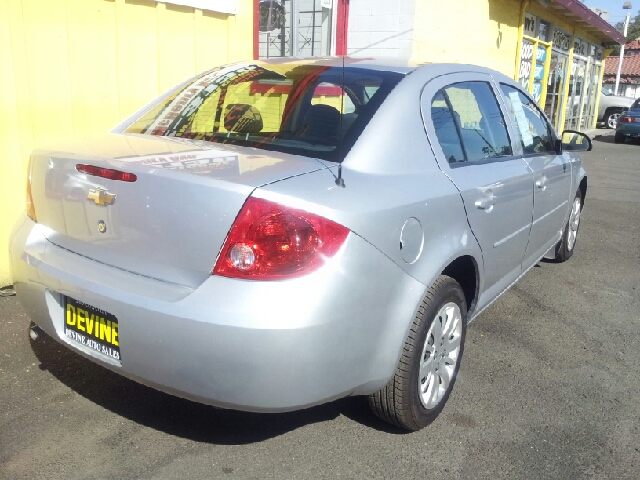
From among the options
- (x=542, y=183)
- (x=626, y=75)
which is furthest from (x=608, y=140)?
(x=626, y=75)

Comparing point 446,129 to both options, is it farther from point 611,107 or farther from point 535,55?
point 611,107

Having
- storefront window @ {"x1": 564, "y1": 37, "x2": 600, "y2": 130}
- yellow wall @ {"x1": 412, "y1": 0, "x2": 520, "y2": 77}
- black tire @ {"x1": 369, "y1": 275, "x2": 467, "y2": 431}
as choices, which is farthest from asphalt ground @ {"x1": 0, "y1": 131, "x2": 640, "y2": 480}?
storefront window @ {"x1": 564, "y1": 37, "x2": 600, "y2": 130}

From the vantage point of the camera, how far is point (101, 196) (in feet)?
7.88

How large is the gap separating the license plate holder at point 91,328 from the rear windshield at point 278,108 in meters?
0.95

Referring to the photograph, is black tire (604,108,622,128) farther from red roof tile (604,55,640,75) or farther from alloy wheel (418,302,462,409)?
alloy wheel (418,302,462,409)

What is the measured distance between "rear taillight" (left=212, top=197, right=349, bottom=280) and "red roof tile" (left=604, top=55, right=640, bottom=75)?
4406 cm

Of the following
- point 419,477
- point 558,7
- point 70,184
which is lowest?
point 419,477

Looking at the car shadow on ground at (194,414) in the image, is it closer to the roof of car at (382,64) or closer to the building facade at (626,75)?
the roof of car at (382,64)

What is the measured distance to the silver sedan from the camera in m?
2.15

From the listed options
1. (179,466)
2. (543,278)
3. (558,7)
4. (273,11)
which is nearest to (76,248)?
(179,466)

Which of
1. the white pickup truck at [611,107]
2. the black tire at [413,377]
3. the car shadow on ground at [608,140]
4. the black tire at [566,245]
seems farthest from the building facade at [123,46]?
the white pickup truck at [611,107]

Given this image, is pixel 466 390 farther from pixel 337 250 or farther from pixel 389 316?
pixel 337 250

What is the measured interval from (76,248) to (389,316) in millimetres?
1280

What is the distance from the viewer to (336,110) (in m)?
2.90
